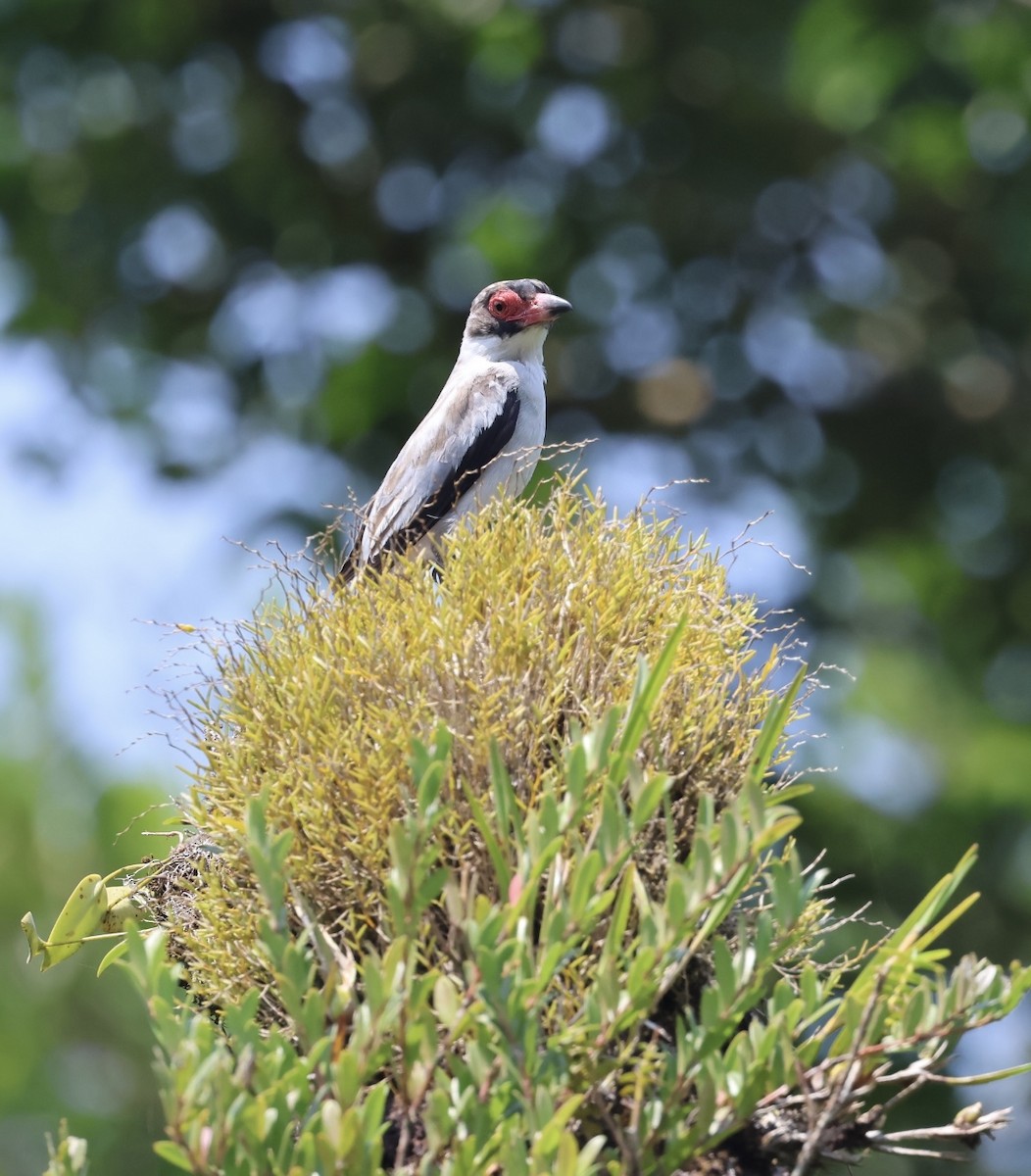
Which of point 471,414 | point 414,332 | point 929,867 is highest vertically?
point 414,332

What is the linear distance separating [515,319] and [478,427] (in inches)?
28.4

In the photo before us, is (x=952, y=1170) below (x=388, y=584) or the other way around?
below

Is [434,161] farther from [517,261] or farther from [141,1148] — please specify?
[141,1148]

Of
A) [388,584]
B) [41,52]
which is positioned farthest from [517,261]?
[388,584]

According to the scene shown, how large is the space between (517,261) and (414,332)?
2.64 feet

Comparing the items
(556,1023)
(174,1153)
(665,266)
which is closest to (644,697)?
(556,1023)

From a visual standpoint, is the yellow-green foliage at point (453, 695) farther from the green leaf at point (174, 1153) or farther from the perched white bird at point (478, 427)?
the perched white bird at point (478, 427)

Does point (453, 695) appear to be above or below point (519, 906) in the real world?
above

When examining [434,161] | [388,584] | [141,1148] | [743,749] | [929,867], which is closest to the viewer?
[743,749]

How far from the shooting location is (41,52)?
8984mm

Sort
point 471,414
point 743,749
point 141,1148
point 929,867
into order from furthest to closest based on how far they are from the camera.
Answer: point 929,867 < point 141,1148 < point 471,414 < point 743,749

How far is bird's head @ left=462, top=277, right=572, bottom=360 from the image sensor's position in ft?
15.8

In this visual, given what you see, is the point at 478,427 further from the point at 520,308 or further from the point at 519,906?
the point at 519,906

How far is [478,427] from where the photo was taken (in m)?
4.27
